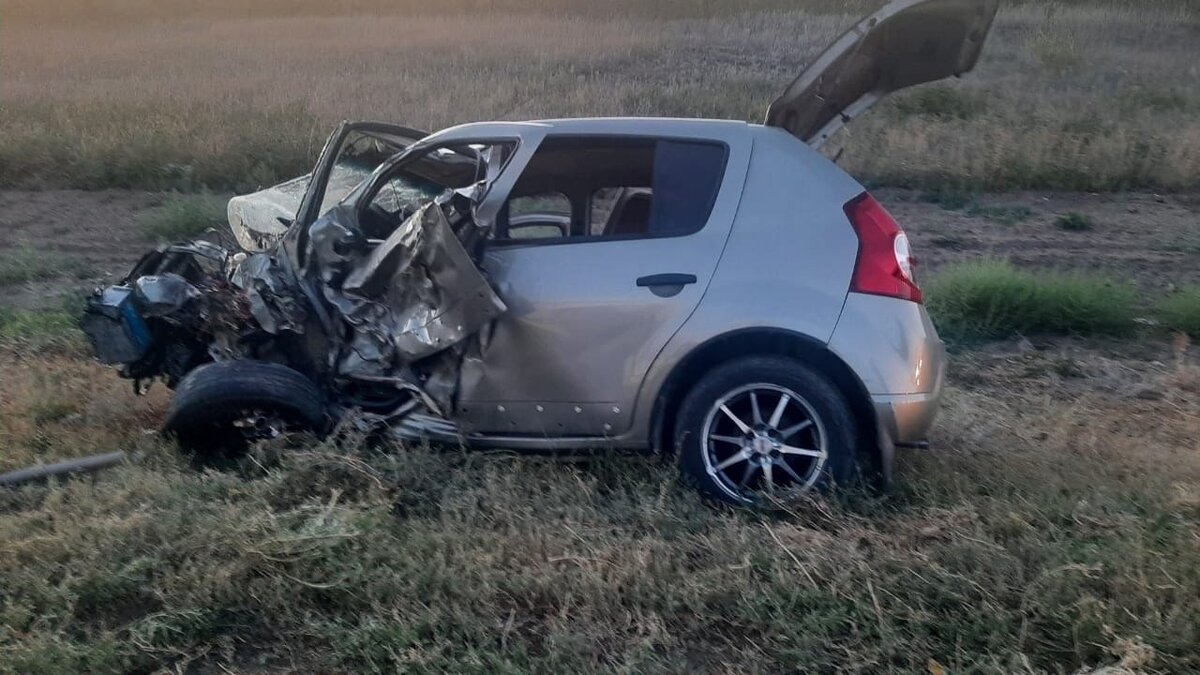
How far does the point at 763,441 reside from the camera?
5.00 meters

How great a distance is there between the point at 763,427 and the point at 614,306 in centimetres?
80

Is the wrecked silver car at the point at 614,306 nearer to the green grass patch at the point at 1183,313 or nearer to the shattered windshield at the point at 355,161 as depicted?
the shattered windshield at the point at 355,161

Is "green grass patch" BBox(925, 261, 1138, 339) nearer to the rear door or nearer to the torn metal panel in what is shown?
the rear door

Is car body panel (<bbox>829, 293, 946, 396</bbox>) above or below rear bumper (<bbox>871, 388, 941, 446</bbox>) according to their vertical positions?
above

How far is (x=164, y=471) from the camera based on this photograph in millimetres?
5281

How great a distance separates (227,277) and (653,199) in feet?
7.29

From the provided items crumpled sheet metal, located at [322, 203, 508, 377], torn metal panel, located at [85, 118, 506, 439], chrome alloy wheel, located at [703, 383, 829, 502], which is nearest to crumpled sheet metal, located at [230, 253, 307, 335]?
torn metal panel, located at [85, 118, 506, 439]

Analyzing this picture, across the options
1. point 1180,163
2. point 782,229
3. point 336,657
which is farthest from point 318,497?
point 1180,163

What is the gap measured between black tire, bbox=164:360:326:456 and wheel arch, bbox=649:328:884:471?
158cm

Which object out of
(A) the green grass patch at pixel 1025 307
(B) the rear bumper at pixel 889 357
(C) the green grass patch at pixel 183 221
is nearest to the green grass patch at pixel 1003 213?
(A) the green grass patch at pixel 1025 307

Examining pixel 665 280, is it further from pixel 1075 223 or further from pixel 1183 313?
pixel 1075 223

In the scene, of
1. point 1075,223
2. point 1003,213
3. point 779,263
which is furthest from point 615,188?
point 1003,213

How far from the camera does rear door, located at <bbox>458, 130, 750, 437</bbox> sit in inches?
199

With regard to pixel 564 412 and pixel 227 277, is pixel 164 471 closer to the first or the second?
pixel 227 277
